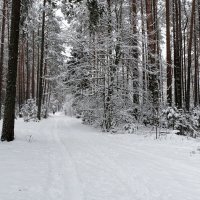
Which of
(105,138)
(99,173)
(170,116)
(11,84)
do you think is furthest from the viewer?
(170,116)

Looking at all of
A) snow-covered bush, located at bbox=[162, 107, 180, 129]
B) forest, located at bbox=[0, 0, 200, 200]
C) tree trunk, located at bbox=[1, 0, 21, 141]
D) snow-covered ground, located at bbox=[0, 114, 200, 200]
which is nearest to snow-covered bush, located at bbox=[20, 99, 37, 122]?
forest, located at bbox=[0, 0, 200, 200]

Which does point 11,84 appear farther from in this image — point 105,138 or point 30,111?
point 30,111

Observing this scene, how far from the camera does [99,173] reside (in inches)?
248

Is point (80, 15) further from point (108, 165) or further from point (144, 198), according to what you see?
point (144, 198)

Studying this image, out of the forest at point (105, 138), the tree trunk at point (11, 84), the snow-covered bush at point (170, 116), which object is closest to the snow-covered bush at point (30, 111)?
the forest at point (105, 138)

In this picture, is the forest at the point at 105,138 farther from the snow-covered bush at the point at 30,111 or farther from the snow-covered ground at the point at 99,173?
the snow-covered bush at the point at 30,111

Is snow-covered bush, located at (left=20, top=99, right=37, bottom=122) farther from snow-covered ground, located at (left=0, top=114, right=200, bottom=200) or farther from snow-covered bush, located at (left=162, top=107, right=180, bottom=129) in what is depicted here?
snow-covered ground, located at (left=0, top=114, right=200, bottom=200)

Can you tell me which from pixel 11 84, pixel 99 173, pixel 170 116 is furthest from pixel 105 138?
pixel 99 173

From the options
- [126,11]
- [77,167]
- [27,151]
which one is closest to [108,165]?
[77,167]

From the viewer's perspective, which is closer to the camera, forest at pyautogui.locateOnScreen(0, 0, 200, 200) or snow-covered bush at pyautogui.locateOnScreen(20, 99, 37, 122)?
forest at pyautogui.locateOnScreen(0, 0, 200, 200)

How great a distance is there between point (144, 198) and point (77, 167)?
245 cm

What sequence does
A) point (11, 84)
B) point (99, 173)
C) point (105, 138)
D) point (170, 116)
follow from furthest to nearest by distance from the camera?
1. point (170, 116)
2. point (105, 138)
3. point (11, 84)
4. point (99, 173)

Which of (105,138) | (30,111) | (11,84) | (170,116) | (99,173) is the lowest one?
(99,173)

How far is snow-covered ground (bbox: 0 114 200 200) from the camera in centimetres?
489
